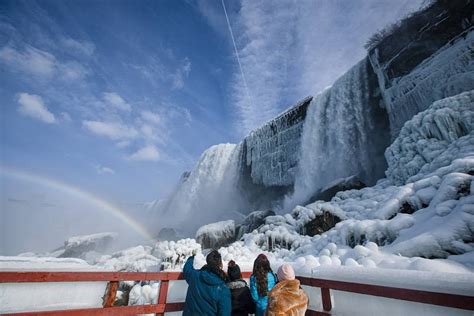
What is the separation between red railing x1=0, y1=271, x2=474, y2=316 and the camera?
1.75 m

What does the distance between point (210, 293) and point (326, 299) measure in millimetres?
1332

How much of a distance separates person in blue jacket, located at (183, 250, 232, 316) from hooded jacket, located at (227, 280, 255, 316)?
14cm

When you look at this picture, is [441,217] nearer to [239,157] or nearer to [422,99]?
[422,99]

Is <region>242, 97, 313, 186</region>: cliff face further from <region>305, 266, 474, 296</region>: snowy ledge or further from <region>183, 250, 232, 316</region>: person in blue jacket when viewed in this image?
<region>183, 250, 232, 316</region>: person in blue jacket

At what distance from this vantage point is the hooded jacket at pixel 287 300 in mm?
2159

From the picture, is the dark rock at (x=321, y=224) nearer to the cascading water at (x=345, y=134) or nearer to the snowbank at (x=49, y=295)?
the cascading water at (x=345, y=134)

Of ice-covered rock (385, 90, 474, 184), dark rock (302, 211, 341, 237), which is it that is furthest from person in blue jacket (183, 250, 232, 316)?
ice-covered rock (385, 90, 474, 184)

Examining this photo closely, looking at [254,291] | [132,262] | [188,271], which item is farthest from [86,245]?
[254,291]

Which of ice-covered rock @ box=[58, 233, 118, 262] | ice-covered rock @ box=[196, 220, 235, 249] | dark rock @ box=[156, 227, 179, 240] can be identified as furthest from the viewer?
ice-covered rock @ box=[58, 233, 118, 262]

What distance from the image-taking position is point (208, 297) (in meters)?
2.58

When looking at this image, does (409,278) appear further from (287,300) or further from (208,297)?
(208,297)

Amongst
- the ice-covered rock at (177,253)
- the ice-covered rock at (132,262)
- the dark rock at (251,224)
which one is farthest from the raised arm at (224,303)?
the dark rock at (251,224)

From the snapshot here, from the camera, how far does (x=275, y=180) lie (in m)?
25.4

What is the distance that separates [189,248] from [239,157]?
1854 centimetres
